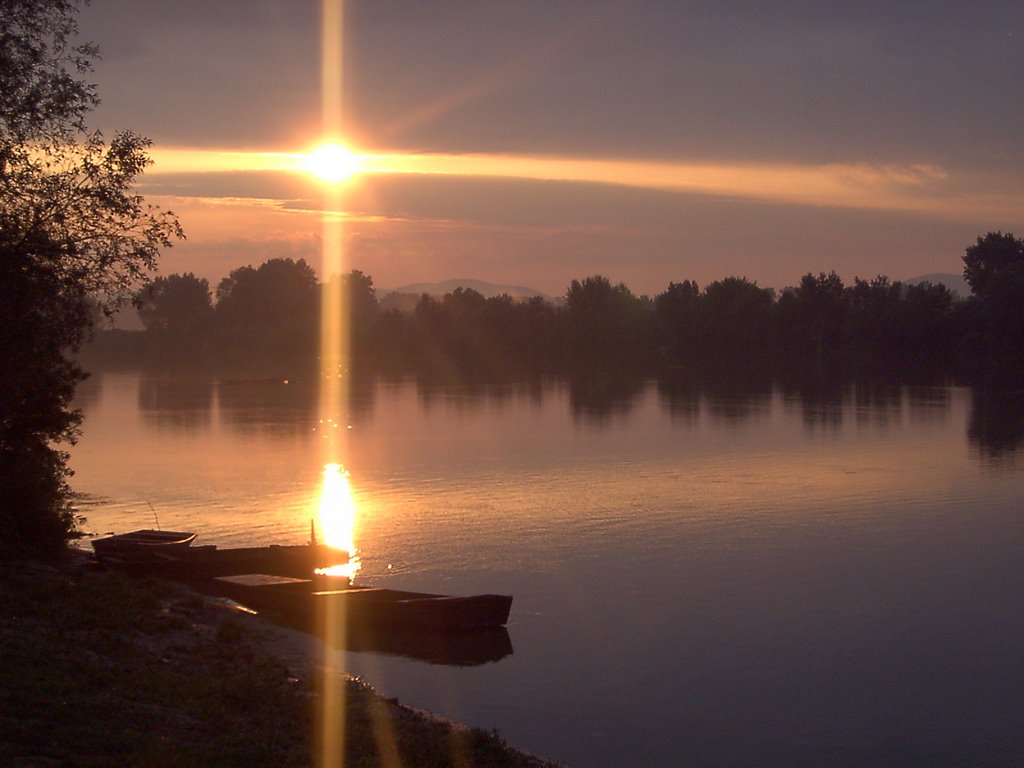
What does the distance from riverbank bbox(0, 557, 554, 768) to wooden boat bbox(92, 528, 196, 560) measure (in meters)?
3.97

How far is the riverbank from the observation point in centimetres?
998

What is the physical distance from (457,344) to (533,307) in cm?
1192

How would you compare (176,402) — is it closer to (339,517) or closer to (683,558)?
(339,517)

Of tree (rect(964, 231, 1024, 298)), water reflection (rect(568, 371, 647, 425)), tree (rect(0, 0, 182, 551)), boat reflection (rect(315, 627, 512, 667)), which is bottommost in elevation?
boat reflection (rect(315, 627, 512, 667))

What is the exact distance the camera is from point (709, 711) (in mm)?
16578

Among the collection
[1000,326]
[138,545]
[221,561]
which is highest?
[1000,326]

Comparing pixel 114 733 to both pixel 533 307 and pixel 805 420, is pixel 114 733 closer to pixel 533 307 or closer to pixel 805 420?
pixel 805 420

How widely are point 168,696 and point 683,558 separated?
1643 cm

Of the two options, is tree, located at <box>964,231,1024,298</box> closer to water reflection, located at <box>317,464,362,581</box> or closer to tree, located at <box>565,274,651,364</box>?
tree, located at <box>565,274,651,364</box>

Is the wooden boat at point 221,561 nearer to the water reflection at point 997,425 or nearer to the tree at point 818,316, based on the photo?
the water reflection at point 997,425

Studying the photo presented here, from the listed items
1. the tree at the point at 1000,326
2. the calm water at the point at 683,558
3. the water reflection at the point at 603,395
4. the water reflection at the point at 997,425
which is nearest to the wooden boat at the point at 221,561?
the calm water at the point at 683,558

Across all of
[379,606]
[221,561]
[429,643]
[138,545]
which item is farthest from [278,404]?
[429,643]

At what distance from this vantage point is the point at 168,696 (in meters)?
12.1

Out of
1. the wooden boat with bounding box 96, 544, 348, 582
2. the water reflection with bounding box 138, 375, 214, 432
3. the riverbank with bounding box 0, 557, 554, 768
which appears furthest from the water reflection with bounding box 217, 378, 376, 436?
the riverbank with bounding box 0, 557, 554, 768
